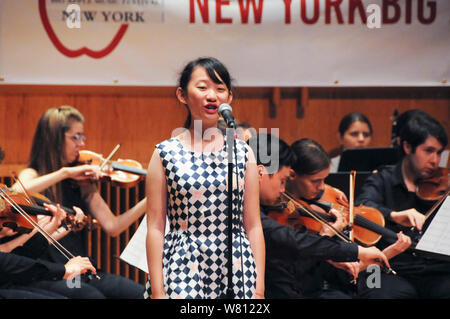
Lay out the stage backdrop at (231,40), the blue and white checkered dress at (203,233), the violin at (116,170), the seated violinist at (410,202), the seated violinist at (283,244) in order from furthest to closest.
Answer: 1. the stage backdrop at (231,40)
2. the violin at (116,170)
3. the seated violinist at (410,202)
4. the seated violinist at (283,244)
5. the blue and white checkered dress at (203,233)

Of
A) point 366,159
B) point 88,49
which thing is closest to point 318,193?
point 366,159

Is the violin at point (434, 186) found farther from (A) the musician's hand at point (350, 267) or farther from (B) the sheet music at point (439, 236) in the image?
(A) the musician's hand at point (350, 267)

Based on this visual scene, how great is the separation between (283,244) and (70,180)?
1.38 meters

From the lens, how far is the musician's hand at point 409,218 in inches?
116

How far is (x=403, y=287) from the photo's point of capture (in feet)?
9.76

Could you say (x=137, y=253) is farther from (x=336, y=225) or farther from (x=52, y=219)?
(x=336, y=225)

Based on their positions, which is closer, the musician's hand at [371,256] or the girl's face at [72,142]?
the musician's hand at [371,256]

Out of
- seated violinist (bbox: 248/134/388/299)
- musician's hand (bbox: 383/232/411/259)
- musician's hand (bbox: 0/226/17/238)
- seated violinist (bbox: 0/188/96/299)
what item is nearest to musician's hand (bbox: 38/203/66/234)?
seated violinist (bbox: 0/188/96/299)

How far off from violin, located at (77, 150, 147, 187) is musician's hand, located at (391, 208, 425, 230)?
1.41 meters

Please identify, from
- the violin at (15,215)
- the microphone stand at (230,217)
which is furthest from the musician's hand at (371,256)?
the violin at (15,215)

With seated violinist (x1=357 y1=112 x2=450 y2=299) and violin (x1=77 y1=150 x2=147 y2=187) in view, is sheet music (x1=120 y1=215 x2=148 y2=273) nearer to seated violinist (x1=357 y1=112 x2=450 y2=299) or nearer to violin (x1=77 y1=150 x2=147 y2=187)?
violin (x1=77 y1=150 x2=147 y2=187)

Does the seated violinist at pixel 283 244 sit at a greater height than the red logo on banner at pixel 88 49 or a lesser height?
lesser
